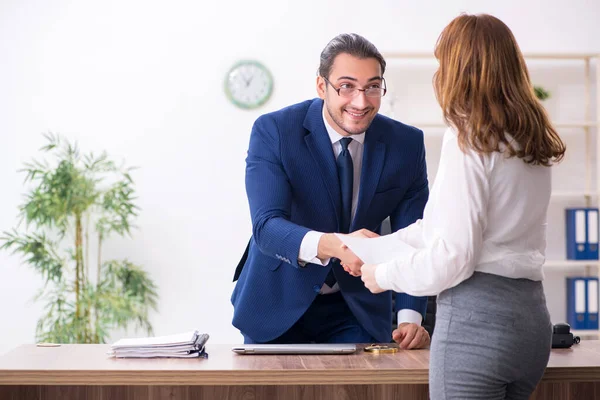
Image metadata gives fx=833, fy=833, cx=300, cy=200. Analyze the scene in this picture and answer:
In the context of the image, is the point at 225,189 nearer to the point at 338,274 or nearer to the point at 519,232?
the point at 338,274

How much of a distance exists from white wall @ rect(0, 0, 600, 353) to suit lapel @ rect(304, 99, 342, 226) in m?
2.95

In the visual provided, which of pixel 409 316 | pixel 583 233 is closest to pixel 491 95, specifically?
pixel 409 316

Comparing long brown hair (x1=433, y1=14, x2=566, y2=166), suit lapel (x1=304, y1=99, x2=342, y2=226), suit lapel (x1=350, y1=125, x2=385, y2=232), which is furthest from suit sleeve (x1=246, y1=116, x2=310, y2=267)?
long brown hair (x1=433, y1=14, x2=566, y2=166)

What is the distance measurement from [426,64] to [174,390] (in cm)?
380

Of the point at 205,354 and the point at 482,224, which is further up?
the point at 482,224

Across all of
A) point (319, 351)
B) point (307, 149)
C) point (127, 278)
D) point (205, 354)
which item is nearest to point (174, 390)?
point (205, 354)

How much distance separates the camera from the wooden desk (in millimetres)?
2080

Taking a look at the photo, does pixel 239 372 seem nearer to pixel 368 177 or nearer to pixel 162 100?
pixel 368 177

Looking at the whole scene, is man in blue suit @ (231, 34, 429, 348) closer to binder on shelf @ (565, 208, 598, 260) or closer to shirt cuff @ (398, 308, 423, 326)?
shirt cuff @ (398, 308, 423, 326)

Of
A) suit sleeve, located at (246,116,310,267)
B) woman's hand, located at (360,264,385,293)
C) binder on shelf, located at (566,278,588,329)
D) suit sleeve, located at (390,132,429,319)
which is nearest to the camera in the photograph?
woman's hand, located at (360,264,385,293)

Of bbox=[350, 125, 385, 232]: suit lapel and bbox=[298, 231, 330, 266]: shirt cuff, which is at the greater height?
bbox=[350, 125, 385, 232]: suit lapel

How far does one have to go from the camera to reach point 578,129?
18.6 feet

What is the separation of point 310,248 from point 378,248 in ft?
1.01

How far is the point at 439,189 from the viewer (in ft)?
5.55
